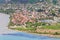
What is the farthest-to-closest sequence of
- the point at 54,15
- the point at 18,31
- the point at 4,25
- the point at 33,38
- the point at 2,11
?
the point at 2,11 < the point at 54,15 < the point at 4,25 < the point at 18,31 < the point at 33,38

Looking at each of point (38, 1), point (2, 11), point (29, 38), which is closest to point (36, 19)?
point (29, 38)

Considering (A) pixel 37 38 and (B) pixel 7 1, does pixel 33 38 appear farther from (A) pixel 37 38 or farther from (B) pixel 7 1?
(B) pixel 7 1

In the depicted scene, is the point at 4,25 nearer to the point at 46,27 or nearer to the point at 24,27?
the point at 24,27

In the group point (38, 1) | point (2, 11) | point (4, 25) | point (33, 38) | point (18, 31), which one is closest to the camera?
point (33, 38)

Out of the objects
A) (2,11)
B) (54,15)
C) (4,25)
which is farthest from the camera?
(2,11)

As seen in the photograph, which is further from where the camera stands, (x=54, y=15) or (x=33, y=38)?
(x=54, y=15)

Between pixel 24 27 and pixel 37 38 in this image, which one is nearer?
pixel 37 38

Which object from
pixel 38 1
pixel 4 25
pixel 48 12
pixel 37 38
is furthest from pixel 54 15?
pixel 38 1

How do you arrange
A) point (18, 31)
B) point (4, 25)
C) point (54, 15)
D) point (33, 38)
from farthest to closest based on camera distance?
point (54, 15)
point (4, 25)
point (18, 31)
point (33, 38)
